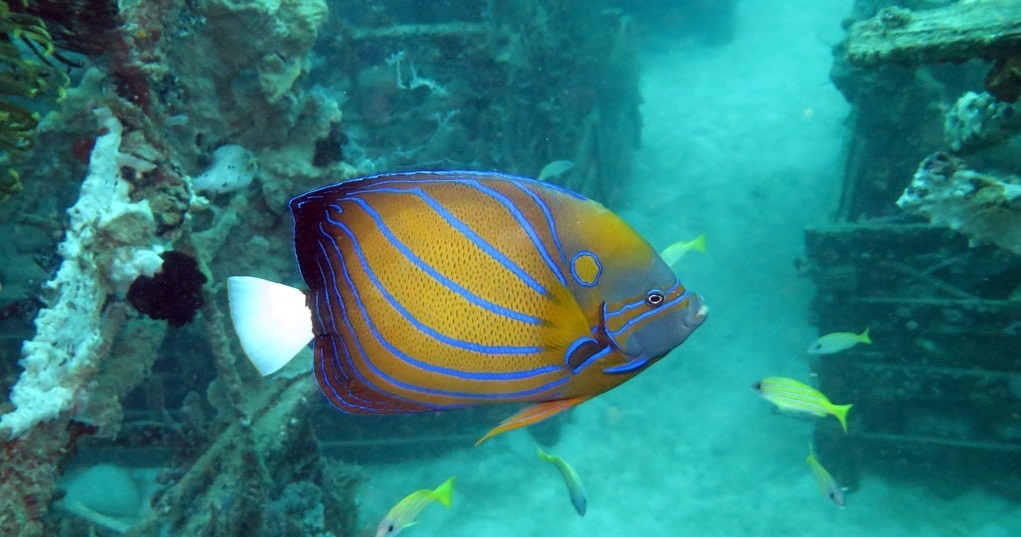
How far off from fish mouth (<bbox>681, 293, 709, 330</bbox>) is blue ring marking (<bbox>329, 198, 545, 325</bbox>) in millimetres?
310

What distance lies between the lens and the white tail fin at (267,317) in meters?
1.26

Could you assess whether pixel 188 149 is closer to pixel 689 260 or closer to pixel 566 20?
pixel 566 20

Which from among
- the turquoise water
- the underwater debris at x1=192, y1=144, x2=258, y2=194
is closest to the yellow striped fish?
the turquoise water

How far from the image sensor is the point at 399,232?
1233mm

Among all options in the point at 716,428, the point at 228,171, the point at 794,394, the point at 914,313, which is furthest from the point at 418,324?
the point at 716,428

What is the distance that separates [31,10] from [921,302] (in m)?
7.24

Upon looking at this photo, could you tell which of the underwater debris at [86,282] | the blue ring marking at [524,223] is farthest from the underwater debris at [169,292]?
the blue ring marking at [524,223]

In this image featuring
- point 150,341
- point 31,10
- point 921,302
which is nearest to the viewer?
point 31,10

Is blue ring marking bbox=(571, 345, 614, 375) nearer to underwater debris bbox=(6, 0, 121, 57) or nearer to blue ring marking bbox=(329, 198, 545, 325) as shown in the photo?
blue ring marking bbox=(329, 198, 545, 325)

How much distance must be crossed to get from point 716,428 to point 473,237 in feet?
23.8

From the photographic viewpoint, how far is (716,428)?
24.6 ft

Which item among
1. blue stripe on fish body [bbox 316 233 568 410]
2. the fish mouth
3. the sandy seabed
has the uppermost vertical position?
the fish mouth

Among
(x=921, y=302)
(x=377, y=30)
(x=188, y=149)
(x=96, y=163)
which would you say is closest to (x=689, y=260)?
(x=921, y=302)

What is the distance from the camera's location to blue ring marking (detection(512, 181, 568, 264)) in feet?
3.99
